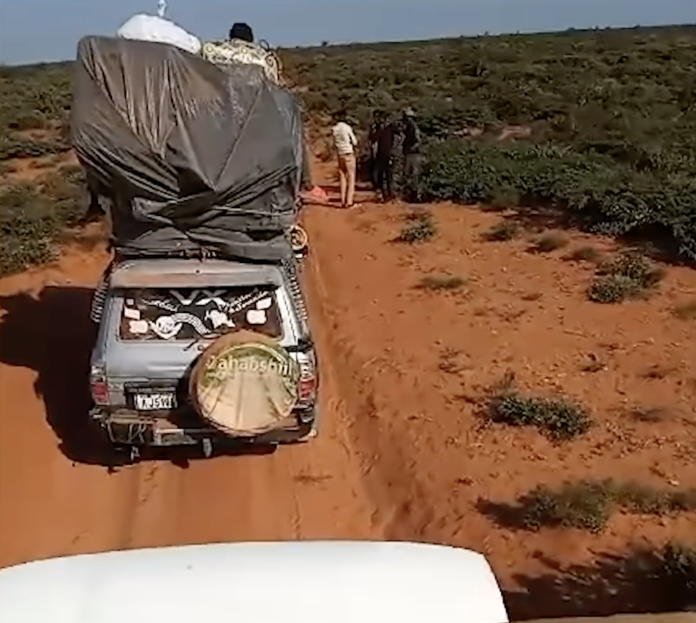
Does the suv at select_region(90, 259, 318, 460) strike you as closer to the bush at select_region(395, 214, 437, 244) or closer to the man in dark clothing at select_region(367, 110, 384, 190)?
the bush at select_region(395, 214, 437, 244)

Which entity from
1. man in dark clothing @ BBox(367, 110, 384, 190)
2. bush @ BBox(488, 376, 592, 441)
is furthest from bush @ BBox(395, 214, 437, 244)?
bush @ BBox(488, 376, 592, 441)

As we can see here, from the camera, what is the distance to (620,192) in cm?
1662

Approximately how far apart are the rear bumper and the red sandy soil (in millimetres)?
456

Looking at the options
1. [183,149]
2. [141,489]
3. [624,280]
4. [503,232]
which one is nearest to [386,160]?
[503,232]

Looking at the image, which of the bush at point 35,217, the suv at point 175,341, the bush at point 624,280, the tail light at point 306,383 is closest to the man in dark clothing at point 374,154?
the bush at point 35,217

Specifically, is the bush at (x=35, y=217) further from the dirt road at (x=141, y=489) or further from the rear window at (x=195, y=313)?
the rear window at (x=195, y=313)

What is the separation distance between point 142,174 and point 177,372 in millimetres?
2378

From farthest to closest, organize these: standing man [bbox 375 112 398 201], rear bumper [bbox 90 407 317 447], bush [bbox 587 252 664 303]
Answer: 1. standing man [bbox 375 112 398 201]
2. bush [bbox 587 252 664 303]
3. rear bumper [bbox 90 407 317 447]

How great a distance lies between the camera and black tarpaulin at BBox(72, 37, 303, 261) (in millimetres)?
9656

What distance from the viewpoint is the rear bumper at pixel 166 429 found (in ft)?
27.2

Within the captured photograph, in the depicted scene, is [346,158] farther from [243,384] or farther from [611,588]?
[611,588]

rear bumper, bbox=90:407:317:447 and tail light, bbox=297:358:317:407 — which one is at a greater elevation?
tail light, bbox=297:358:317:407

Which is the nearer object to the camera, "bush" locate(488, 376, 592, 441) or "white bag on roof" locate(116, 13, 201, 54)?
"bush" locate(488, 376, 592, 441)

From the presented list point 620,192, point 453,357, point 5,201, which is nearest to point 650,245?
point 620,192
